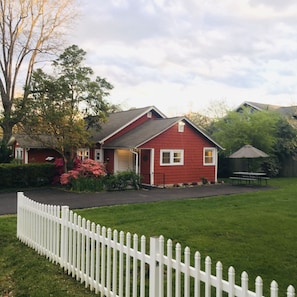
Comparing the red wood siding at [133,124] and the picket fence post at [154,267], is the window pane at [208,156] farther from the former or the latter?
the picket fence post at [154,267]

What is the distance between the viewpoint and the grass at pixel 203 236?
485 cm

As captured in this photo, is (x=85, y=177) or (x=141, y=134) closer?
(x=85, y=177)

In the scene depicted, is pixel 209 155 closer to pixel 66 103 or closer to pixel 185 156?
pixel 185 156

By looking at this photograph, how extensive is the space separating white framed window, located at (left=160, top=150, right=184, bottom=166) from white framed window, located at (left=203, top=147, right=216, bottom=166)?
205 cm

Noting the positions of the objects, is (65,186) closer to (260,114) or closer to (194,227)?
(194,227)

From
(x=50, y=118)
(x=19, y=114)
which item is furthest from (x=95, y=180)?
(x=19, y=114)

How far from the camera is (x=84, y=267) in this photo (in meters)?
4.81

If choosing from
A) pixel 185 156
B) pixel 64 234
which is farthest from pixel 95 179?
pixel 64 234

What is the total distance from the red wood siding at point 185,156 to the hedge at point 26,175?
5.73 meters

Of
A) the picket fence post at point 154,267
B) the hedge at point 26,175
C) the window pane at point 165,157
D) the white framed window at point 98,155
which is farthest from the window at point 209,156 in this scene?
the picket fence post at point 154,267

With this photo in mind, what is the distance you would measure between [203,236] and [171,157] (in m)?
12.7

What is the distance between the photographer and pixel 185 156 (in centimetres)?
2027

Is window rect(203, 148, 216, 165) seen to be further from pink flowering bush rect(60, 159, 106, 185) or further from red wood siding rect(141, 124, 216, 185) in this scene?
pink flowering bush rect(60, 159, 106, 185)

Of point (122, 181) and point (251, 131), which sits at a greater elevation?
point (251, 131)
